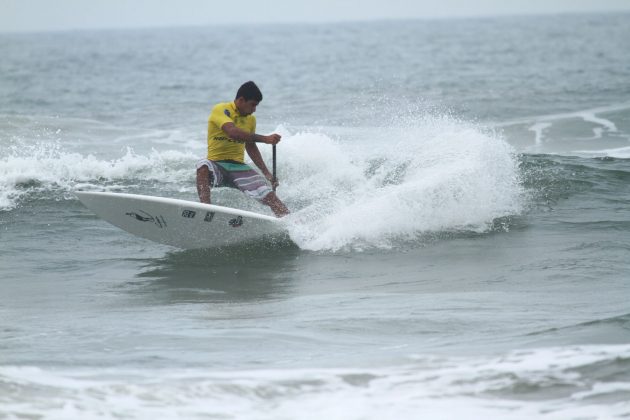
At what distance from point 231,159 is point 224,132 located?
0.39 metres

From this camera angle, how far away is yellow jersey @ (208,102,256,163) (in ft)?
29.7

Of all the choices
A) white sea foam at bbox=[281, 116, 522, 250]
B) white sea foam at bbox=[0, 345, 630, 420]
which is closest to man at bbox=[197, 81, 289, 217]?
white sea foam at bbox=[281, 116, 522, 250]

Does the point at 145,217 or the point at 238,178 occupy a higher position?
the point at 238,178

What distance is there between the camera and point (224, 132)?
29.8ft

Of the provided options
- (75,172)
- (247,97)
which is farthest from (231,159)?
(75,172)

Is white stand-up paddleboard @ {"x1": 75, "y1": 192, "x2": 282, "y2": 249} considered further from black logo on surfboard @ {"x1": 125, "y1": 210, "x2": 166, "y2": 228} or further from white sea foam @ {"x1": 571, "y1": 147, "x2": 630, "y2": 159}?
white sea foam @ {"x1": 571, "y1": 147, "x2": 630, "y2": 159}

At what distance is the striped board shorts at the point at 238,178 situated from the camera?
30.6ft

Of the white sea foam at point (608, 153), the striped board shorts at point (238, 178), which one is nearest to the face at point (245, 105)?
the striped board shorts at point (238, 178)

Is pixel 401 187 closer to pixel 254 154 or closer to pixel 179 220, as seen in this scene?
pixel 254 154

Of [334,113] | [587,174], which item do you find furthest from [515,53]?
[587,174]

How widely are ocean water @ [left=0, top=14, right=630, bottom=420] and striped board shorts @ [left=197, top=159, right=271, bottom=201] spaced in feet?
1.59

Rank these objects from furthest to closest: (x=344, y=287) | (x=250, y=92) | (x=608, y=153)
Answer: (x=608, y=153), (x=250, y=92), (x=344, y=287)

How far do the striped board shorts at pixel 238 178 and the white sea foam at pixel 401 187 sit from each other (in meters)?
0.47

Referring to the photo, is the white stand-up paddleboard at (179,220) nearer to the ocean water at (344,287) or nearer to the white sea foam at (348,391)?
the ocean water at (344,287)
